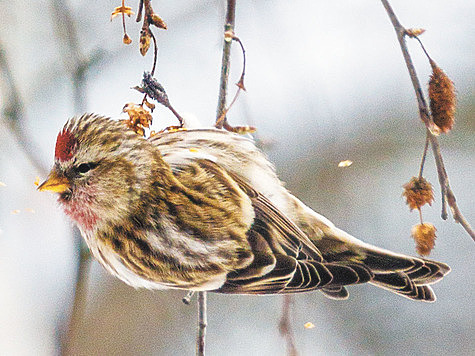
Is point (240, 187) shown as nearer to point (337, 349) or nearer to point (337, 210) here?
point (337, 210)

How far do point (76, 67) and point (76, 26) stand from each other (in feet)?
0.33

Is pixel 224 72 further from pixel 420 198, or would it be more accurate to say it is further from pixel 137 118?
pixel 420 198

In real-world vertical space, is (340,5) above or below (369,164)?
above

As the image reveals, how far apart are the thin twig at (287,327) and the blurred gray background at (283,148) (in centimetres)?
2

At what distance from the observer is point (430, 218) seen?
0.74 meters

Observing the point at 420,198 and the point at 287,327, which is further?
the point at 287,327

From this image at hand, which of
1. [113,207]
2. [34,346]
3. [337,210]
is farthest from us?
[34,346]

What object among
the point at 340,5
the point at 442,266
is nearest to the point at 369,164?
the point at 340,5

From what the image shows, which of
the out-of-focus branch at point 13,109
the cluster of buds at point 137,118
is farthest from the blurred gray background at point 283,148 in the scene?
the cluster of buds at point 137,118

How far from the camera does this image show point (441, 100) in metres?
0.57

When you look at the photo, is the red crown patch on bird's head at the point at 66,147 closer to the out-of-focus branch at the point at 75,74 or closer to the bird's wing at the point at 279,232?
the bird's wing at the point at 279,232

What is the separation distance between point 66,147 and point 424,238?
36 cm

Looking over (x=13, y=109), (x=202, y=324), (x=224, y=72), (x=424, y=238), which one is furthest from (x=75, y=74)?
(x=424, y=238)

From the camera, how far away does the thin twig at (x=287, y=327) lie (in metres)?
0.79
